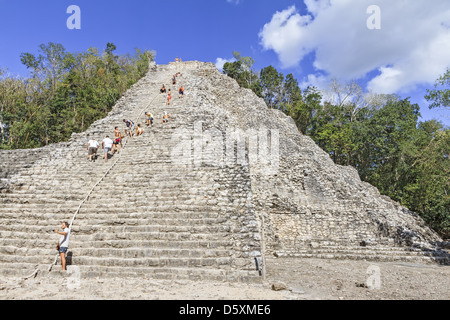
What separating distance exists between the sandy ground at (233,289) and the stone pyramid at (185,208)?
1.01 feet

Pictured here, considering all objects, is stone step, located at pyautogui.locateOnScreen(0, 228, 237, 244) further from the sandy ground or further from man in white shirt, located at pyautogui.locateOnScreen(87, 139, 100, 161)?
man in white shirt, located at pyautogui.locateOnScreen(87, 139, 100, 161)

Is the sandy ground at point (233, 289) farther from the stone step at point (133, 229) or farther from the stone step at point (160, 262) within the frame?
the stone step at point (133, 229)

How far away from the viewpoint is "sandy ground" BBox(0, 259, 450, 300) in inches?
159

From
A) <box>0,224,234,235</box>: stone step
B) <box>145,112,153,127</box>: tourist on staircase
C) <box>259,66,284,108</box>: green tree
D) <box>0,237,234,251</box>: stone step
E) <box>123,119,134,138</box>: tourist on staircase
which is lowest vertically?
<box>0,237,234,251</box>: stone step

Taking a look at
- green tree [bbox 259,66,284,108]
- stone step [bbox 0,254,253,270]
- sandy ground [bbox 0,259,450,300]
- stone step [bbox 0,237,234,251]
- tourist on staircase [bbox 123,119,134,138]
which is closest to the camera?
A: sandy ground [bbox 0,259,450,300]

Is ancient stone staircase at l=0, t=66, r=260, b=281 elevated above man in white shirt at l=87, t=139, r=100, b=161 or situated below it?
below

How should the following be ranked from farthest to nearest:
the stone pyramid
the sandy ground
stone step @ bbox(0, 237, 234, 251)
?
stone step @ bbox(0, 237, 234, 251) < the stone pyramid < the sandy ground

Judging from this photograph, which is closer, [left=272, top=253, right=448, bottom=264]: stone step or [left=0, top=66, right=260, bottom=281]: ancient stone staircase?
[left=0, top=66, right=260, bottom=281]: ancient stone staircase

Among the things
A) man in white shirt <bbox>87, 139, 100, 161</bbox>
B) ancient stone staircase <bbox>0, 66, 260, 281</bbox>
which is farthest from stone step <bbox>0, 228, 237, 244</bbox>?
man in white shirt <bbox>87, 139, 100, 161</bbox>

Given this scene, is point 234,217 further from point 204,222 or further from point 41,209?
point 41,209

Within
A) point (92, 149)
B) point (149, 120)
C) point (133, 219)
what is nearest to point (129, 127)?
point (149, 120)
